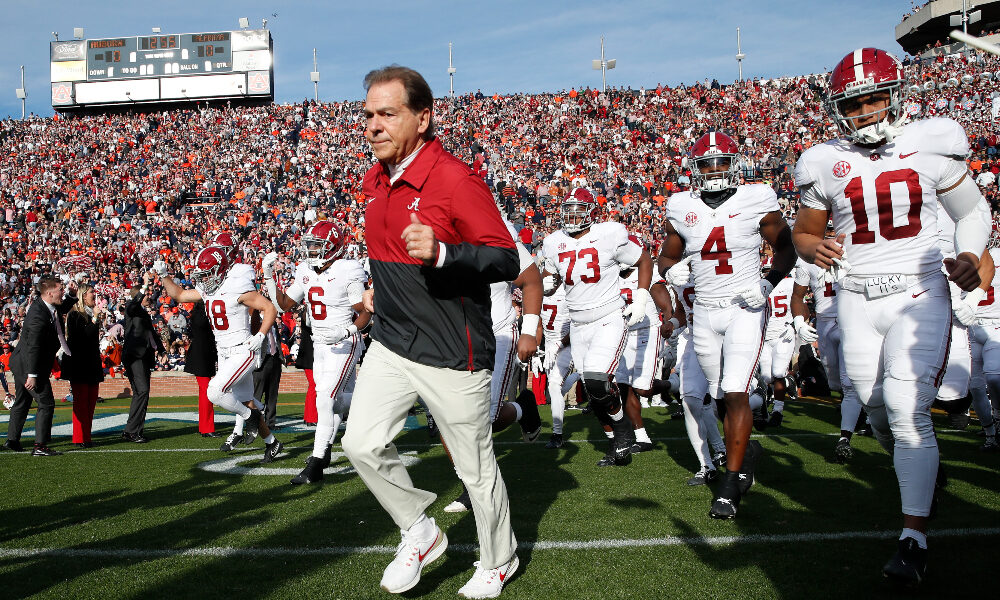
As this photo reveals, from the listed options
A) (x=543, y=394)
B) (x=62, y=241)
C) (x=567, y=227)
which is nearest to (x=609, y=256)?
(x=567, y=227)

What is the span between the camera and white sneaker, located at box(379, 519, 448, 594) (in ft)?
10.5

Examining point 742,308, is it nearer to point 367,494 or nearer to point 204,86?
point 367,494

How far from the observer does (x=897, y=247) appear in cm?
363

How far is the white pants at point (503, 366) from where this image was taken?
5531mm

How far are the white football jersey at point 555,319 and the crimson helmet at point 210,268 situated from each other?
355cm

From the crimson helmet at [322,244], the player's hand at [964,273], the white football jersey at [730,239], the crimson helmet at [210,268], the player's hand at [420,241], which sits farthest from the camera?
the crimson helmet at [210,268]

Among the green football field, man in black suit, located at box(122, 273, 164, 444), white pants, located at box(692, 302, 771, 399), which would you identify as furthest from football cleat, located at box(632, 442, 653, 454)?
man in black suit, located at box(122, 273, 164, 444)

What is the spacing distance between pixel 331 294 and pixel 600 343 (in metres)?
2.38

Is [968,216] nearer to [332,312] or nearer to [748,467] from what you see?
[748,467]

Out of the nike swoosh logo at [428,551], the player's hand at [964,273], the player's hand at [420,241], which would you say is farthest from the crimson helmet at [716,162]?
the nike swoosh logo at [428,551]

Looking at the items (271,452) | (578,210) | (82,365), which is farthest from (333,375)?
(82,365)

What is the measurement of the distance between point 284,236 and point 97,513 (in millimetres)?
19666

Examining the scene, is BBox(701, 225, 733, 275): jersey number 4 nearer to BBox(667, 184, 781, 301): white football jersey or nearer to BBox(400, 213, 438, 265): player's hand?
BBox(667, 184, 781, 301): white football jersey

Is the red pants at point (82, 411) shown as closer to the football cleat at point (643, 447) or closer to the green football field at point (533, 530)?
the green football field at point (533, 530)
